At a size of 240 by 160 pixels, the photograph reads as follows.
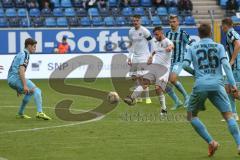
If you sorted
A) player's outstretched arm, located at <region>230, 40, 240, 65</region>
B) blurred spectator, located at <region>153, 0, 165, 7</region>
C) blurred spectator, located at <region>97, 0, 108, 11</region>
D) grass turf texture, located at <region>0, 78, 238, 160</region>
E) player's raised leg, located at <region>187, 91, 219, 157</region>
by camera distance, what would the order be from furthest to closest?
blurred spectator, located at <region>153, 0, 165, 7</region>
blurred spectator, located at <region>97, 0, 108, 11</region>
player's outstretched arm, located at <region>230, 40, 240, 65</region>
grass turf texture, located at <region>0, 78, 238, 160</region>
player's raised leg, located at <region>187, 91, 219, 157</region>

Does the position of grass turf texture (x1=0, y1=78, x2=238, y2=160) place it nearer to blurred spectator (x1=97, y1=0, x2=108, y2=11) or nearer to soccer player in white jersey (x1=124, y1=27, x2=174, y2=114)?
soccer player in white jersey (x1=124, y1=27, x2=174, y2=114)

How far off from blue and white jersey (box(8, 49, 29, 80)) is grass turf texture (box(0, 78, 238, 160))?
1.00 meters

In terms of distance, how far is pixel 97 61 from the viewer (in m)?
27.3

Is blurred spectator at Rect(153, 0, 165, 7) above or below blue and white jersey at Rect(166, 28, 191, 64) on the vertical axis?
below

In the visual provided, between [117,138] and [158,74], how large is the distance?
5944 mm

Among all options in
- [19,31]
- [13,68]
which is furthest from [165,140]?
[19,31]

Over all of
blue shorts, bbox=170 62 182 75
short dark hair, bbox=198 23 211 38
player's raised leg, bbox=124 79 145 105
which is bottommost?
player's raised leg, bbox=124 79 145 105

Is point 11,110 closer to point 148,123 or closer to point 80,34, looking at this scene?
point 148,123

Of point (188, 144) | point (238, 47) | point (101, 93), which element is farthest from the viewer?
point (101, 93)

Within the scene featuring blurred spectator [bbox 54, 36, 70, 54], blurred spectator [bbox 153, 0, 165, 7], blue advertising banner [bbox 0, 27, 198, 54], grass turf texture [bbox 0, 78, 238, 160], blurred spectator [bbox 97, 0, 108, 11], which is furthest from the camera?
blurred spectator [bbox 153, 0, 165, 7]

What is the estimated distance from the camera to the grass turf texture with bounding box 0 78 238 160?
10898 mm

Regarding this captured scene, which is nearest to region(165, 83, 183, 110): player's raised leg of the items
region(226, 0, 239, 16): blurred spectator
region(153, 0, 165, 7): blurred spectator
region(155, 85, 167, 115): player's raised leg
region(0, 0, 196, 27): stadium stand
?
region(155, 85, 167, 115): player's raised leg

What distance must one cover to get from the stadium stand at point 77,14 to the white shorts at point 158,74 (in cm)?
1206

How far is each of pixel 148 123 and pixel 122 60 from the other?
13.2 metres
